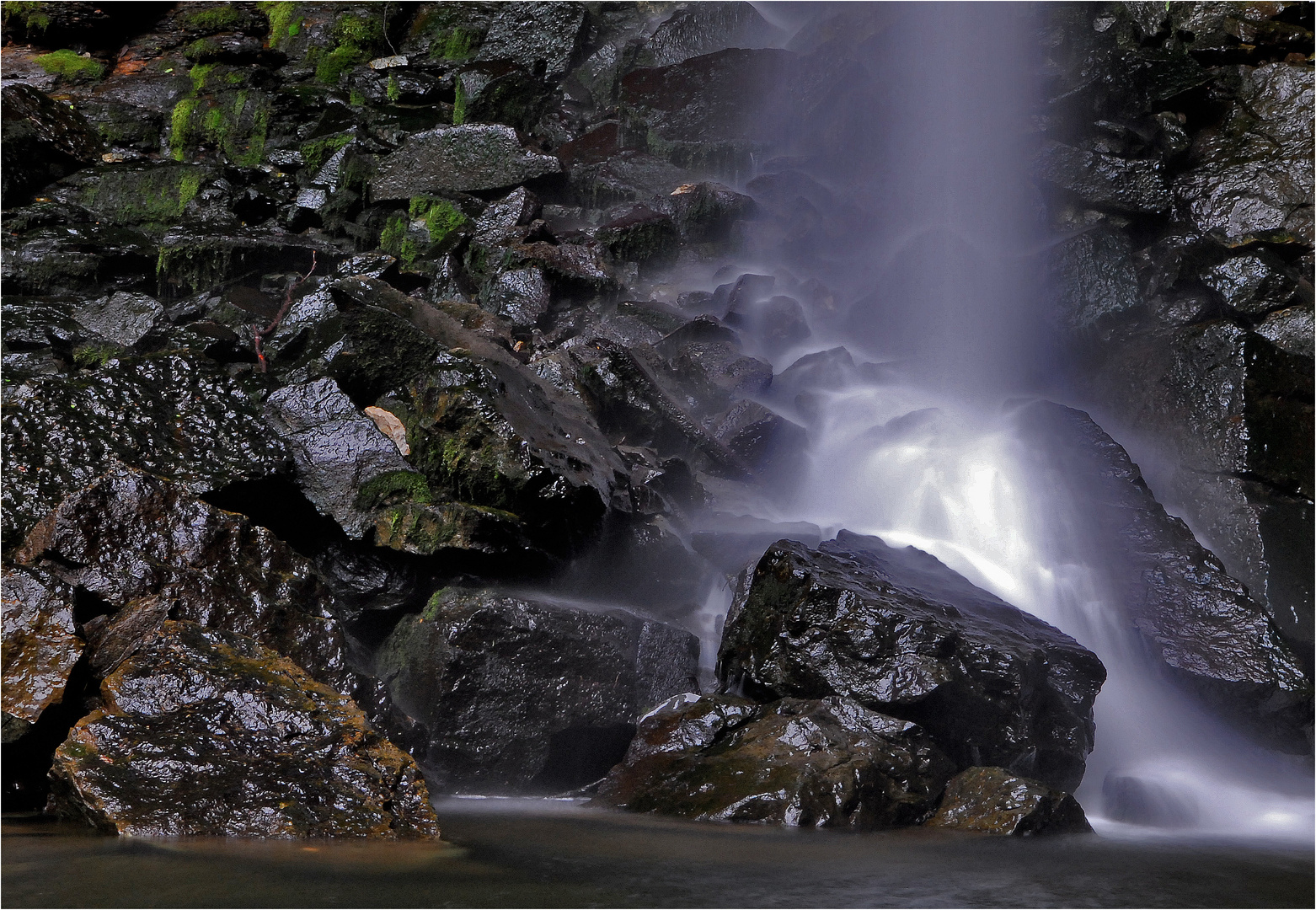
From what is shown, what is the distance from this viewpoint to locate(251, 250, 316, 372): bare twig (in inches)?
309

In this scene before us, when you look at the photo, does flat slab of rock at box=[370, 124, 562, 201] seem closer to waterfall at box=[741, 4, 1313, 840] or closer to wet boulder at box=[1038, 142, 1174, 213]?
waterfall at box=[741, 4, 1313, 840]

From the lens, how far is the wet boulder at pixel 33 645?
381 centimetres

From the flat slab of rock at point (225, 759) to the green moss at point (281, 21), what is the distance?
1805 cm

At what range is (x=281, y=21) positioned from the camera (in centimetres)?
1862

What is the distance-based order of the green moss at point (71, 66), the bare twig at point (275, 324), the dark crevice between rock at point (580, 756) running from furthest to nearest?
the green moss at point (71, 66) → the bare twig at point (275, 324) → the dark crevice between rock at point (580, 756)

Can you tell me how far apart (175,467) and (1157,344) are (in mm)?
9543

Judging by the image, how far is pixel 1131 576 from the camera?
7453mm

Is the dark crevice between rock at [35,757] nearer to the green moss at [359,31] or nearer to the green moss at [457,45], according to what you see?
the green moss at [457,45]

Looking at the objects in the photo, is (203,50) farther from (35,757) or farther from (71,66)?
(35,757)

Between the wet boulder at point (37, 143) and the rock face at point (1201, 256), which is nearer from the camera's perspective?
the rock face at point (1201, 256)

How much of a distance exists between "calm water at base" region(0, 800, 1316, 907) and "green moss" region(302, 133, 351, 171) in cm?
1171

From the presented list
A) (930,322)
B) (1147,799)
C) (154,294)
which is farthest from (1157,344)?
(154,294)

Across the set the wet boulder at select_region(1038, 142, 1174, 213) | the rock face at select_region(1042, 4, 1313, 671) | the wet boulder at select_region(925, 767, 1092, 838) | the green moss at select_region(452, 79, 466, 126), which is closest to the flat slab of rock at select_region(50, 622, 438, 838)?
the wet boulder at select_region(925, 767, 1092, 838)

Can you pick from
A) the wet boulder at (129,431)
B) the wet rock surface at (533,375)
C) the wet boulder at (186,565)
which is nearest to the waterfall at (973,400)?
the wet rock surface at (533,375)
